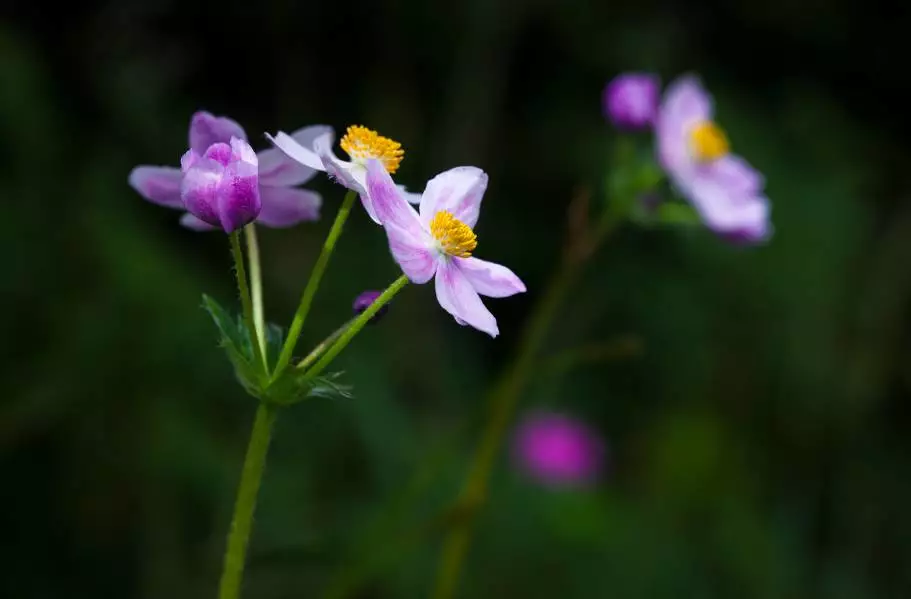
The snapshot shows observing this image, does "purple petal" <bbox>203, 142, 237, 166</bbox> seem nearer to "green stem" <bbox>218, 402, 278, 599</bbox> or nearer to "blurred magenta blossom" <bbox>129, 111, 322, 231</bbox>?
"blurred magenta blossom" <bbox>129, 111, 322, 231</bbox>

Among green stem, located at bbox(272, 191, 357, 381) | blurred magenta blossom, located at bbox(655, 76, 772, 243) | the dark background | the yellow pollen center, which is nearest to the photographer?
green stem, located at bbox(272, 191, 357, 381)

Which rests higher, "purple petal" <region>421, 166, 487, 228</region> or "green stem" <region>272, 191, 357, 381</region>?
"purple petal" <region>421, 166, 487, 228</region>

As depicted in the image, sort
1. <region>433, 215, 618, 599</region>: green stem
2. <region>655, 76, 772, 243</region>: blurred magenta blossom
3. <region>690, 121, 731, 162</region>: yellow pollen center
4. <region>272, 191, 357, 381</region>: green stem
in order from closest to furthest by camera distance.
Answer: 1. <region>272, 191, 357, 381</region>: green stem
2. <region>433, 215, 618, 599</region>: green stem
3. <region>655, 76, 772, 243</region>: blurred magenta blossom
4. <region>690, 121, 731, 162</region>: yellow pollen center

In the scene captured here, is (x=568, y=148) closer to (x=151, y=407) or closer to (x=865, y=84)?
(x=865, y=84)

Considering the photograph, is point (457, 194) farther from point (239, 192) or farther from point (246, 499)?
point (246, 499)

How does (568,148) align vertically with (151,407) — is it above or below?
above

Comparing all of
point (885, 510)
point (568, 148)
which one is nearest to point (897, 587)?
point (885, 510)

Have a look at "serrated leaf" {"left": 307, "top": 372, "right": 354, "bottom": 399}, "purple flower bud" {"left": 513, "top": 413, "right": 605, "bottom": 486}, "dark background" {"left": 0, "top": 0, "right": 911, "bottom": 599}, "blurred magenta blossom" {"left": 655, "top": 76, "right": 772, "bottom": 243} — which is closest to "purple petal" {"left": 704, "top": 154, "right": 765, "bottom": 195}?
"blurred magenta blossom" {"left": 655, "top": 76, "right": 772, "bottom": 243}

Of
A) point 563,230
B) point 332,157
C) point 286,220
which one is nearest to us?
point 332,157
